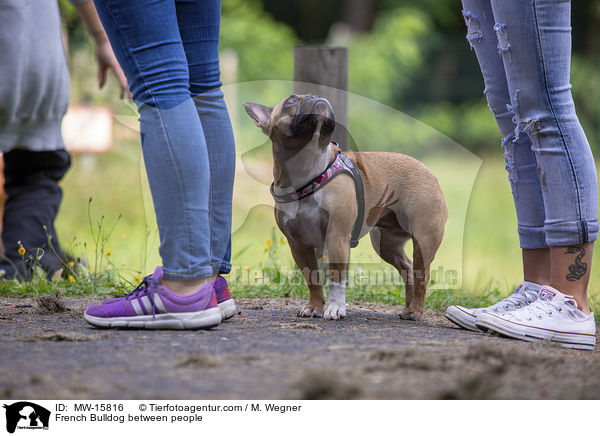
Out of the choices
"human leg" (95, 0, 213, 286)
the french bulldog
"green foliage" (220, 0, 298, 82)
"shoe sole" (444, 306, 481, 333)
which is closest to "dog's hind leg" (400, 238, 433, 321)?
the french bulldog

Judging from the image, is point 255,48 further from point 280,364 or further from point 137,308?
point 280,364

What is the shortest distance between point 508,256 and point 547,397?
191 inches

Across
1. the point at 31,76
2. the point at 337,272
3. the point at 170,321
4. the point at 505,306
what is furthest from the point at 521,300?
the point at 31,76

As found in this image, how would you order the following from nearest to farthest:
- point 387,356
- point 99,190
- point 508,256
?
point 387,356 < point 508,256 < point 99,190

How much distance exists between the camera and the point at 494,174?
7.84 metres

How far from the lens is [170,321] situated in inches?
91.4

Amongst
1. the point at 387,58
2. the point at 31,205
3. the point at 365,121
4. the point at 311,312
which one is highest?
the point at 387,58

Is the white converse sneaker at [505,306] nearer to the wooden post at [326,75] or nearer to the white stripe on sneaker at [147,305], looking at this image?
the white stripe on sneaker at [147,305]

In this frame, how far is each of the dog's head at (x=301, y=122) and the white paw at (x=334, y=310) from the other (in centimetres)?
71

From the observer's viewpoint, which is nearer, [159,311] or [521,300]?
[159,311]

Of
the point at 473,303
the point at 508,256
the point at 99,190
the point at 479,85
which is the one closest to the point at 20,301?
the point at 473,303

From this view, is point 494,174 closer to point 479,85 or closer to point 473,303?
point 473,303

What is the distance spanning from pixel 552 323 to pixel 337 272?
948 millimetres

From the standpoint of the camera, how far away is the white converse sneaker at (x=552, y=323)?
2.38 metres
